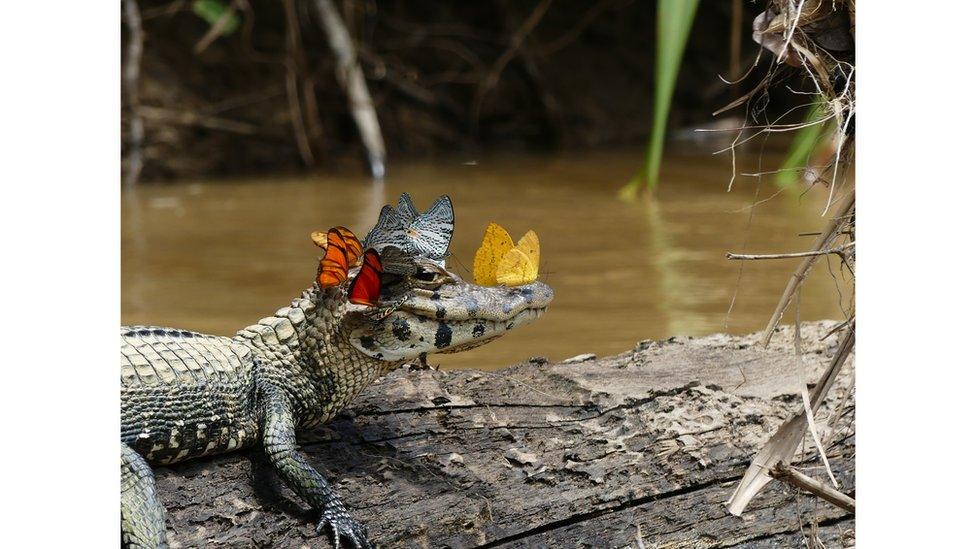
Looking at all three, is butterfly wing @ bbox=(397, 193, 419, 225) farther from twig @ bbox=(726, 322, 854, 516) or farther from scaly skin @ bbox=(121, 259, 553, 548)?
twig @ bbox=(726, 322, 854, 516)

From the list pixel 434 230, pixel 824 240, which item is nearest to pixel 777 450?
pixel 824 240

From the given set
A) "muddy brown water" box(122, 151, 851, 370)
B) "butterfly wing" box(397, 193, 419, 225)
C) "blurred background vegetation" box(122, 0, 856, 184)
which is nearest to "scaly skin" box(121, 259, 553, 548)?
"butterfly wing" box(397, 193, 419, 225)

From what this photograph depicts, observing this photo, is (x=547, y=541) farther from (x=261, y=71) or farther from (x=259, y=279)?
(x=261, y=71)

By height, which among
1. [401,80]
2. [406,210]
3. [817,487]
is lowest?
[817,487]

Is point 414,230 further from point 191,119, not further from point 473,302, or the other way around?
point 191,119

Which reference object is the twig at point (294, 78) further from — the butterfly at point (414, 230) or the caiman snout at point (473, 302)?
the caiman snout at point (473, 302)

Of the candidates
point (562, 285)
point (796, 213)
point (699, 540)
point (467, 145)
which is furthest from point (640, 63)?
point (699, 540)

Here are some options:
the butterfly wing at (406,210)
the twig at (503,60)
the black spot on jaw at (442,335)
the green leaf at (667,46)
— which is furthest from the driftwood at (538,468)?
the twig at (503,60)
